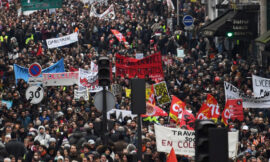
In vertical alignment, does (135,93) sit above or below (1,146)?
above

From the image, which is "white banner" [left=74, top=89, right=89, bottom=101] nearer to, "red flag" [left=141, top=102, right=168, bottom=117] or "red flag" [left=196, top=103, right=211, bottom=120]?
"red flag" [left=141, top=102, right=168, bottom=117]

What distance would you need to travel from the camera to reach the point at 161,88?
24.4m

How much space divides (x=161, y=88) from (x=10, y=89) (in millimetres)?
5483

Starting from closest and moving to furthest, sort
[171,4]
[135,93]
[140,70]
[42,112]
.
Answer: [135,93] → [42,112] → [140,70] → [171,4]

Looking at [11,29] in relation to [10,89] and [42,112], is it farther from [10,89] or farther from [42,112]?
[42,112]

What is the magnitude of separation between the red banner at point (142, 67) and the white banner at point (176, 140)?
7641 mm

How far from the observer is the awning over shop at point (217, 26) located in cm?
3509

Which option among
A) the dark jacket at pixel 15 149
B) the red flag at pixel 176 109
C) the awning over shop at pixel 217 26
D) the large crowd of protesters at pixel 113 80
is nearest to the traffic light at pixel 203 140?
the large crowd of protesters at pixel 113 80

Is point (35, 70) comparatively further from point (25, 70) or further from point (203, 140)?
point (203, 140)

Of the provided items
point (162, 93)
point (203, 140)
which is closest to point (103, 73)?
point (162, 93)

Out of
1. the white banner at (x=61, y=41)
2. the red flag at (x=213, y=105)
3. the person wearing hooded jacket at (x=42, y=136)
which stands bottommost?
the person wearing hooded jacket at (x=42, y=136)

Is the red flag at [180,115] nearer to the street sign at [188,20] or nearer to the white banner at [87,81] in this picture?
the white banner at [87,81]

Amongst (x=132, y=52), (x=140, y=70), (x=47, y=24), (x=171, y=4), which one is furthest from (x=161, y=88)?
(x=171, y=4)

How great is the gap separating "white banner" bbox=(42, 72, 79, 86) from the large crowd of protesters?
36 centimetres
